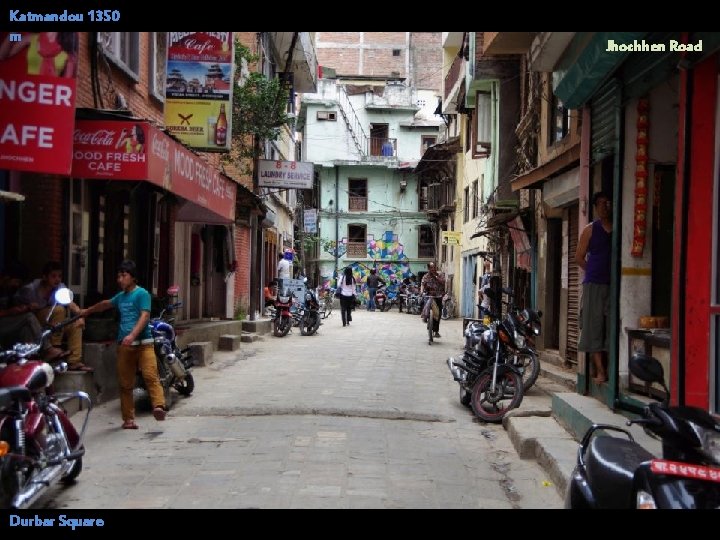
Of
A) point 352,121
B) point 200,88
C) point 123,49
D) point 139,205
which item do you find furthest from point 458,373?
point 352,121

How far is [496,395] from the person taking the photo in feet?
27.8

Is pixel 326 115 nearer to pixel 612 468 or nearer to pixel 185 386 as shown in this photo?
pixel 185 386

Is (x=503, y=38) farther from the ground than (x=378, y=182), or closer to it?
closer to it

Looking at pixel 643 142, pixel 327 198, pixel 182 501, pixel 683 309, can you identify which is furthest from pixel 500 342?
pixel 327 198

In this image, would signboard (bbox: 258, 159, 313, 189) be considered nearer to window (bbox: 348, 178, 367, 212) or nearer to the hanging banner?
the hanging banner

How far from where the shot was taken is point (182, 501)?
509 cm

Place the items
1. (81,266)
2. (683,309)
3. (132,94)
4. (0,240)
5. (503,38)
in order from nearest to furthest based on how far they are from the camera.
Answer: (683,309)
(503,38)
(0,240)
(81,266)
(132,94)

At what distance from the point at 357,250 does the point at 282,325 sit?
2776 centimetres

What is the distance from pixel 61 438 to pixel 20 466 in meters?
0.64

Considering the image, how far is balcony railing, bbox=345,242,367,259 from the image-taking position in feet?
151

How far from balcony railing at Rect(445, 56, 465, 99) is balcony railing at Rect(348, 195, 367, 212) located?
14804 millimetres

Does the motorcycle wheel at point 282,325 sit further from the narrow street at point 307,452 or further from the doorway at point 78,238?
the doorway at point 78,238

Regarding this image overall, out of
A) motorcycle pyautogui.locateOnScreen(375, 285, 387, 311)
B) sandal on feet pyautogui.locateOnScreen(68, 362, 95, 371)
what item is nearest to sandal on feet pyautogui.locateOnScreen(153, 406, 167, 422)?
sandal on feet pyautogui.locateOnScreen(68, 362, 95, 371)

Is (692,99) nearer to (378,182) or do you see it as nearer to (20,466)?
(20,466)
